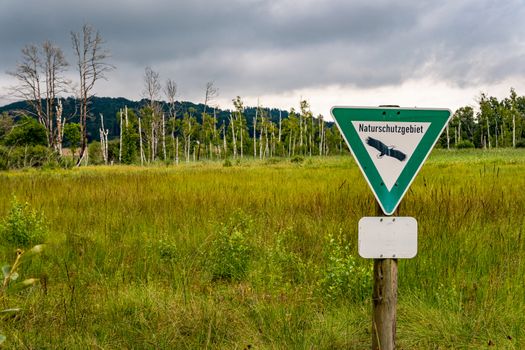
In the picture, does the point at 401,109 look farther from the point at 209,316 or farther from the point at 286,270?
the point at 286,270

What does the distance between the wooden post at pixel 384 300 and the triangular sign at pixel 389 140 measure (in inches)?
5.4

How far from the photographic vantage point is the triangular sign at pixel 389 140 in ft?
6.65

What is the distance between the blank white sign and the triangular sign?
69 mm

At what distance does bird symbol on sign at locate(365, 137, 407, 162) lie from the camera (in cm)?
205

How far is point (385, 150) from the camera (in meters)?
2.06

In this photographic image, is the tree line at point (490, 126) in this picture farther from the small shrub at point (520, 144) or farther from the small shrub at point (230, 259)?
the small shrub at point (230, 259)

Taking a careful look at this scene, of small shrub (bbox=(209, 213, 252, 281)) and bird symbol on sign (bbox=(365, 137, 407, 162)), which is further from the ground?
bird symbol on sign (bbox=(365, 137, 407, 162))

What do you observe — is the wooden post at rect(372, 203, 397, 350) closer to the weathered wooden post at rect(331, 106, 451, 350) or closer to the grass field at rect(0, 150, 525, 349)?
the weathered wooden post at rect(331, 106, 451, 350)

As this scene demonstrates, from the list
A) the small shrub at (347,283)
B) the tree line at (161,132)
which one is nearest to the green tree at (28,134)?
the tree line at (161,132)

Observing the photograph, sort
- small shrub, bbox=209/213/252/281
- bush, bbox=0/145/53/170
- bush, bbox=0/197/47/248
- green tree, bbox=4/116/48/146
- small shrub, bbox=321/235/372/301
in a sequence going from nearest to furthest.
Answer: small shrub, bbox=321/235/372/301 → small shrub, bbox=209/213/252/281 → bush, bbox=0/197/47/248 → bush, bbox=0/145/53/170 → green tree, bbox=4/116/48/146

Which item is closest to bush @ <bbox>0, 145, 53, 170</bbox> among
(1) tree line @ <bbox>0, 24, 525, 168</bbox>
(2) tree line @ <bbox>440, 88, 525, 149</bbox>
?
(1) tree line @ <bbox>0, 24, 525, 168</bbox>

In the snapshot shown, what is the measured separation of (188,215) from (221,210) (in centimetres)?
64

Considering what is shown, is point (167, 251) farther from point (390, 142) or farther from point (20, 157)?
point (20, 157)

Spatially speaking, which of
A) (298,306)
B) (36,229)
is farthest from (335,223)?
(36,229)
